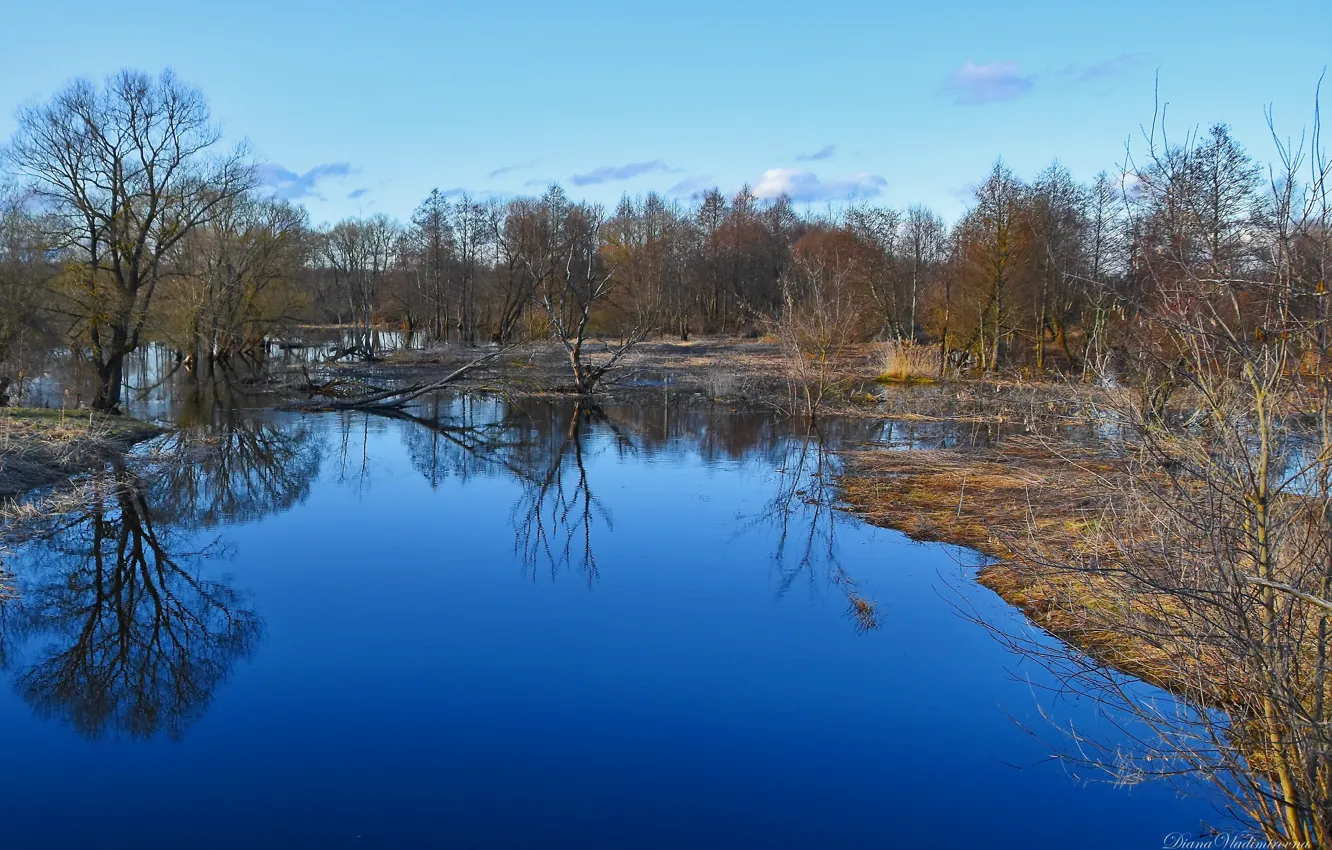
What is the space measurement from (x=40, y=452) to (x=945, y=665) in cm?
1292

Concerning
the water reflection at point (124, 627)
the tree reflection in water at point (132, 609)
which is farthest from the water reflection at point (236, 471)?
the water reflection at point (124, 627)

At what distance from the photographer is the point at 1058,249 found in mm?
→ 27422

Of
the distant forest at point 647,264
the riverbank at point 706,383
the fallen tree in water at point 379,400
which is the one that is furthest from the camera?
the riverbank at point 706,383

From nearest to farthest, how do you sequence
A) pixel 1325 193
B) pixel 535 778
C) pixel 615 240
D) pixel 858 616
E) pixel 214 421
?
pixel 1325 193 < pixel 535 778 < pixel 858 616 < pixel 214 421 < pixel 615 240

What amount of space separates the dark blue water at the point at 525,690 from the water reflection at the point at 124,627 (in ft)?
0.11

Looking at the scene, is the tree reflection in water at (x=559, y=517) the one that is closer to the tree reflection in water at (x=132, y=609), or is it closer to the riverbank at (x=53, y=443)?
the tree reflection in water at (x=132, y=609)

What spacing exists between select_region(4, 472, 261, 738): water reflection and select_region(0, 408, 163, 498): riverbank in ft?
7.20

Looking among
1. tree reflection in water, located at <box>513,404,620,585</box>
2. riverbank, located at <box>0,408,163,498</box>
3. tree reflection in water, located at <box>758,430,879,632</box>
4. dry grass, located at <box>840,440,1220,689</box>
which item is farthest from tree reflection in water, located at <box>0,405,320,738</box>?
dry grass, located at <box>840,440,1220,689</box>

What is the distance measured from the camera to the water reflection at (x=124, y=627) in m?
6.63

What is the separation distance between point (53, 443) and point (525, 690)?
10889 mm

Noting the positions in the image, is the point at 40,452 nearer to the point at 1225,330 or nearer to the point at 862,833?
the point at 862,833

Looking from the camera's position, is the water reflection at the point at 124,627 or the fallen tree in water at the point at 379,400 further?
the fallen tree in water at the point at 379,400

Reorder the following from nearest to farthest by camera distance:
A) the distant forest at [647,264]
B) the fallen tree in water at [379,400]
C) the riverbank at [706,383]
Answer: the distant forest at [647,264] < the fallen tree in water at [379,400] < the riverbank at [706,383]

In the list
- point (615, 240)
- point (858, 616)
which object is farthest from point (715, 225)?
point (858, 616)
